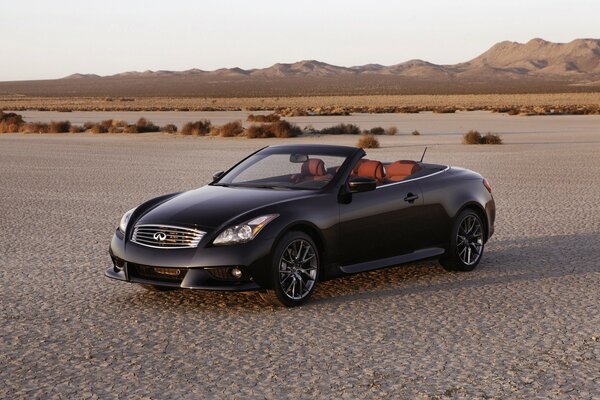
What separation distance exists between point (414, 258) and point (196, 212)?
7.59 feet

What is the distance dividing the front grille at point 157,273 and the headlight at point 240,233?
391 mm

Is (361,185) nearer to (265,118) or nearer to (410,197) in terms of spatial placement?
(410,197)

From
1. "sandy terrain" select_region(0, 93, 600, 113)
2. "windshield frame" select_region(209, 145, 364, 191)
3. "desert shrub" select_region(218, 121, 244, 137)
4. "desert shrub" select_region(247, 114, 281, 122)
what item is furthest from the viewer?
"sandy terrain" select_region(0, 93, 600, 113)

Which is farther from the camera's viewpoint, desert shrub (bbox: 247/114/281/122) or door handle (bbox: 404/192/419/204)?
desert shrub (bbox: 247/114/281/122)

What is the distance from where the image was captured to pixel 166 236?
306 inches

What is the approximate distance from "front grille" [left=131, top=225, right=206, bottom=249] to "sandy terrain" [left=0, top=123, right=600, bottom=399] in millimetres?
578

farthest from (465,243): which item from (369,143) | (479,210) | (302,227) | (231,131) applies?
(231,131)

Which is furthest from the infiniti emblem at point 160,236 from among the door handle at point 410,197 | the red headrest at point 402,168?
the red headrest at point 402,168

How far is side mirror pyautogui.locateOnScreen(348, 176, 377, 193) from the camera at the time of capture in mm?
8258

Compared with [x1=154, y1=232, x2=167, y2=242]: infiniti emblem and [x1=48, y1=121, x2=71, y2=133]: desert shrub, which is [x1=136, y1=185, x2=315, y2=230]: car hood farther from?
[x1=48, y1=121, x2=71, y2=133]: desert shrub

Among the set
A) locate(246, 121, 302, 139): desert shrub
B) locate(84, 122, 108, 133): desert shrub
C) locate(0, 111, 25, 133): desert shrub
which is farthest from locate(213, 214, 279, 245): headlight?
locate(0, 111, 25, 133): desert shrub

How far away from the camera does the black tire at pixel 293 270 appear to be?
7.67 meters

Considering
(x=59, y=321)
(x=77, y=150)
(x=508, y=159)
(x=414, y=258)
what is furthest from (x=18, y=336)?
(x=77, y=150)

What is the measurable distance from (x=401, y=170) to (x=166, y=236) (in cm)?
278
